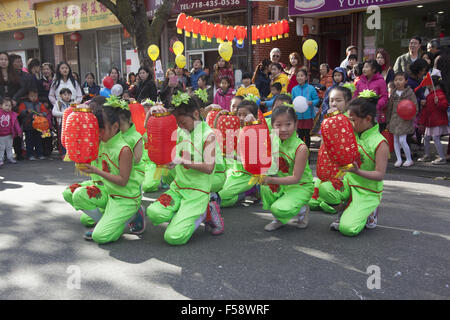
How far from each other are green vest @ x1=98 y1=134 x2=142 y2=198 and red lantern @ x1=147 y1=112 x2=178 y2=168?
Answer: 0.34 m

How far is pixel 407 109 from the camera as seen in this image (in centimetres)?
581

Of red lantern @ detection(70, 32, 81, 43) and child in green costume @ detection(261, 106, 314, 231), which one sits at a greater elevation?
red lantern @ detection(70, 32, 81, 43)

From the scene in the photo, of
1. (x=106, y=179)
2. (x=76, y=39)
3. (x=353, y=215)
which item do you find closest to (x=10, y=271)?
(x=106, y=179)

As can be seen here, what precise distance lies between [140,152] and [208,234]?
3.14 feet

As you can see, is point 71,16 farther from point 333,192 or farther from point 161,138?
point 333,192

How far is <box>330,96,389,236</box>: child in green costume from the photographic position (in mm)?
3350

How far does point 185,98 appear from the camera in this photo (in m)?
3.25

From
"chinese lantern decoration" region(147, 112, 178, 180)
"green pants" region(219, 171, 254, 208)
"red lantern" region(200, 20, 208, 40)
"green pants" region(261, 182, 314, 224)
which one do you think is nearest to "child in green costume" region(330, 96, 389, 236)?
"green pants" region(261, 182, 314, 224)

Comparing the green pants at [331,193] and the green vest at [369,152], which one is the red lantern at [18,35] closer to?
the green pants at [331,193]

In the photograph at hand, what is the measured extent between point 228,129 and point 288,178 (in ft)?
3.33

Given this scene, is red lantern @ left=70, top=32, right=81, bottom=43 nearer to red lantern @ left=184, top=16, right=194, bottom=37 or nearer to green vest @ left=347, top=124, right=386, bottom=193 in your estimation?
red lantern @ left=184, top=16, right=194, bottom=37

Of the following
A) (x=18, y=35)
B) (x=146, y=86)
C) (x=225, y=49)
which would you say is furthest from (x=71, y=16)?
(x=225, y=49)

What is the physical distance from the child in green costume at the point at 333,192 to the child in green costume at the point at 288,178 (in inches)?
5.8

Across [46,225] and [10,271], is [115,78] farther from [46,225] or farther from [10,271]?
[10,271]
